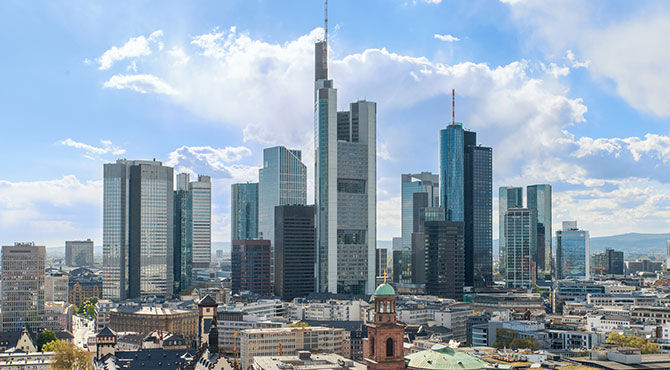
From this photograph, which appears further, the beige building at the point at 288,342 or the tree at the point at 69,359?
the beige building at the point at 288,342

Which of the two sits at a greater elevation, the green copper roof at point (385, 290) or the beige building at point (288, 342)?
the green copper roof at point (385, 290)

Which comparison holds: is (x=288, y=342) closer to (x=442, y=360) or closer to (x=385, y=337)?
(x=385, y=337)

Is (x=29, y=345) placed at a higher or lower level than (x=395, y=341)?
lower

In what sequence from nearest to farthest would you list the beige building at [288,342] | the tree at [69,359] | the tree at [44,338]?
the tree at [69,359]
the beige building at [288,342]
the tree at [44,338]

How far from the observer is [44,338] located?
7392 inches

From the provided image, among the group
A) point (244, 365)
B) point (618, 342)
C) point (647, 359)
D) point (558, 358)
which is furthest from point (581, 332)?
point (244, 365)

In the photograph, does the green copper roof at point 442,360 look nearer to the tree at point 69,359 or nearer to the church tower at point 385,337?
the church tower at point 385,337

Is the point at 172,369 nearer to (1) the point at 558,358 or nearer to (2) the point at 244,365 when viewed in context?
(2) the point at 244,365

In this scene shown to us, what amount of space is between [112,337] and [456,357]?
74.4 metres

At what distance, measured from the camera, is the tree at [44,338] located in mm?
186750

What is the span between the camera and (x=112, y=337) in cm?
14212

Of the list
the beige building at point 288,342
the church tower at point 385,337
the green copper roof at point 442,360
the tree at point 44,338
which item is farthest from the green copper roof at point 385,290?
the tree at point 44,338

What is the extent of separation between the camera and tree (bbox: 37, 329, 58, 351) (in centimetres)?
18675

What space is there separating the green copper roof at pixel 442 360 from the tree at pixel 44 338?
122 m
